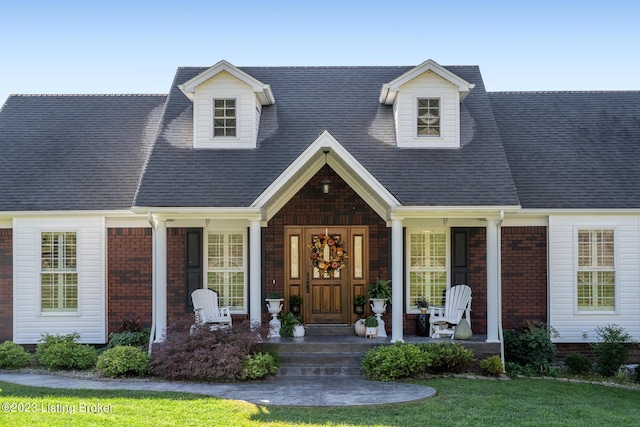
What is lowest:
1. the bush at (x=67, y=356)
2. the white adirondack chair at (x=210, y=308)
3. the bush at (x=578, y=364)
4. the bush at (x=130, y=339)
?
the bush at (x=578, y=364)

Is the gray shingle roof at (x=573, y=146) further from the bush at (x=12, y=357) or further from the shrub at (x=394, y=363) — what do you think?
the bush at (x=12, y=357)

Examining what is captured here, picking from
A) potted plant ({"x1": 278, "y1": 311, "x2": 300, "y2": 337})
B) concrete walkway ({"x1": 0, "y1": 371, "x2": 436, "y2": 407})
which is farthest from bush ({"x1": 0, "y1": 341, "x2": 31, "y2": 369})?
potted plant ({"x1": 278, "y1": 311, "x2": 300, "y2": 337})

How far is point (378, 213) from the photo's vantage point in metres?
15.4

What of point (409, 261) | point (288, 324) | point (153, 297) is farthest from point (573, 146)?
point (153, 297)

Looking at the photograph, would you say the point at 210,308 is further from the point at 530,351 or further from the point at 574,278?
the point at 574,278

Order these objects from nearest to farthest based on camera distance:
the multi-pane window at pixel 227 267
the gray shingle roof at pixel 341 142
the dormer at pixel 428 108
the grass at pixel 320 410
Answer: the grass at pixel 320 410, the gray shingle roof at pixel 341 142, the dormer at pixel 428 108, the multi-pane window at pixel 227 267

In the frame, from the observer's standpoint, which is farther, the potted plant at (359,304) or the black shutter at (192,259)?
the black shutter at (192,259)

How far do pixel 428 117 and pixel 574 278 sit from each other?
16.2ft

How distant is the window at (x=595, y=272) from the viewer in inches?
602

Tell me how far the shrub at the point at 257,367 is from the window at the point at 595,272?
23.9 ft

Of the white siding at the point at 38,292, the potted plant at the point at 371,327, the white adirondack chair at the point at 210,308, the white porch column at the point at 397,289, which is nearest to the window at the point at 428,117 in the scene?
the white porch column at the point at 397,289

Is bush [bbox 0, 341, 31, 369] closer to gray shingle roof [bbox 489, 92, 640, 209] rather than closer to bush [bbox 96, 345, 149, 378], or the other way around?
bush [bbox 96, 345, 149, 378]

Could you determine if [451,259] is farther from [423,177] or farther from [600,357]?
[600,357]

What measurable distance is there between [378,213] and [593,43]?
786 centimetres
